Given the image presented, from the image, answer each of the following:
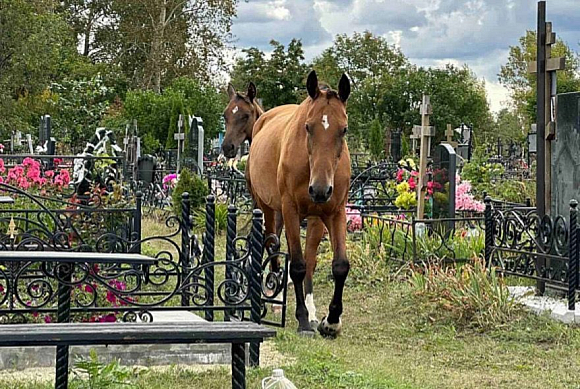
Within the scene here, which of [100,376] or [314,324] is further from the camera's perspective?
[314,324]

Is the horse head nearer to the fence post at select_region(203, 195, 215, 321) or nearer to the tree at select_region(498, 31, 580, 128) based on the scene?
the fence post at select_region(203, 195, 215, 321)

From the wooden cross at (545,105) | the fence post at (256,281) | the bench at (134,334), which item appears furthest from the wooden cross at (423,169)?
the bench at (134,334)

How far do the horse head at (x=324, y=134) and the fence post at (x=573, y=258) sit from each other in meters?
2.42

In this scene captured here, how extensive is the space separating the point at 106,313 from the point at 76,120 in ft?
112

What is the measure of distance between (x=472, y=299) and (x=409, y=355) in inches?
56.1

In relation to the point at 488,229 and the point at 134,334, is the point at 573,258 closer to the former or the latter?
the point at 488,229

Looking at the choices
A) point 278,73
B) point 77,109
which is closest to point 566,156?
point 278,73

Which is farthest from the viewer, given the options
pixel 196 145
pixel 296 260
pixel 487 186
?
pixel 196 145

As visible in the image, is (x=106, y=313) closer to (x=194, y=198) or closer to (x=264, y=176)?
(x=264, y=176)

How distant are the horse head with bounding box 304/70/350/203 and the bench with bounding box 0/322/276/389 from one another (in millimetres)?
2861

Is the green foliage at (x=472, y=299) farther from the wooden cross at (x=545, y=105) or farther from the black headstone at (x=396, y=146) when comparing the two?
the black headstone at (x=396, y=146)

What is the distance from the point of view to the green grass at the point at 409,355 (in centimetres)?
620

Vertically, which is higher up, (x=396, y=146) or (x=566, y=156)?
(x=396, y=146)

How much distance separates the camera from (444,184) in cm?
1330
